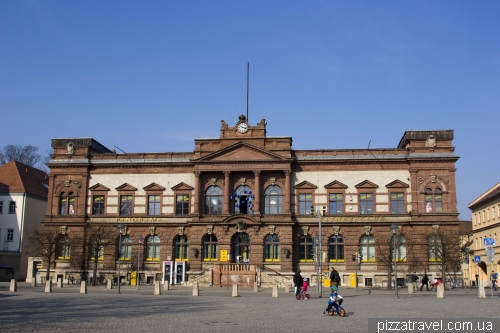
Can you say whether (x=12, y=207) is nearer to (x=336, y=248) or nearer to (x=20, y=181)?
(x=20, y=181)

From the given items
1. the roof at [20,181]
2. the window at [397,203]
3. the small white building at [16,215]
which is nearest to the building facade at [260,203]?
the window at [397,203]

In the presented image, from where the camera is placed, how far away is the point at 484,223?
273 feet

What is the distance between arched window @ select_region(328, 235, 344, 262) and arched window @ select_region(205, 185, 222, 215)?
40.3 ft

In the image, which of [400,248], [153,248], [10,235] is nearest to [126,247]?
[153,248]

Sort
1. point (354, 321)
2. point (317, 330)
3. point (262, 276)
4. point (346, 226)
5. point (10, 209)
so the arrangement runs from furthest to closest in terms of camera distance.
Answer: point (10, 209) < point (346, 226) < point (262, 276) < point (354, 321) < point (317, 330)

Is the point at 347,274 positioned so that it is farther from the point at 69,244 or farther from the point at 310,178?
the point at 69,244

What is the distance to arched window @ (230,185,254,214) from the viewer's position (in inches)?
2440

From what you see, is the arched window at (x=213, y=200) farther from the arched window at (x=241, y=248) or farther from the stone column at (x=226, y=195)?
the arched window at (x=241, y=248)

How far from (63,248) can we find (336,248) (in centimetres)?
2988

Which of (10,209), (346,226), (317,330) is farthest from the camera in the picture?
(10,209)

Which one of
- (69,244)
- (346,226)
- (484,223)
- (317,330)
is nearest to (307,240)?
(346,226)

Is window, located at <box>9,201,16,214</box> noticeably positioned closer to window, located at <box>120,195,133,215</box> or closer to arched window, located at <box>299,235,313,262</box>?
window, located at <box>120,195,133,215</box>

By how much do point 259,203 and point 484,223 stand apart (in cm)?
3982

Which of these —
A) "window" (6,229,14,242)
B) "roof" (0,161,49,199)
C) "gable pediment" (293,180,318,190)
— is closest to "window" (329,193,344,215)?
"gable pediment" (293,180,318,190)
